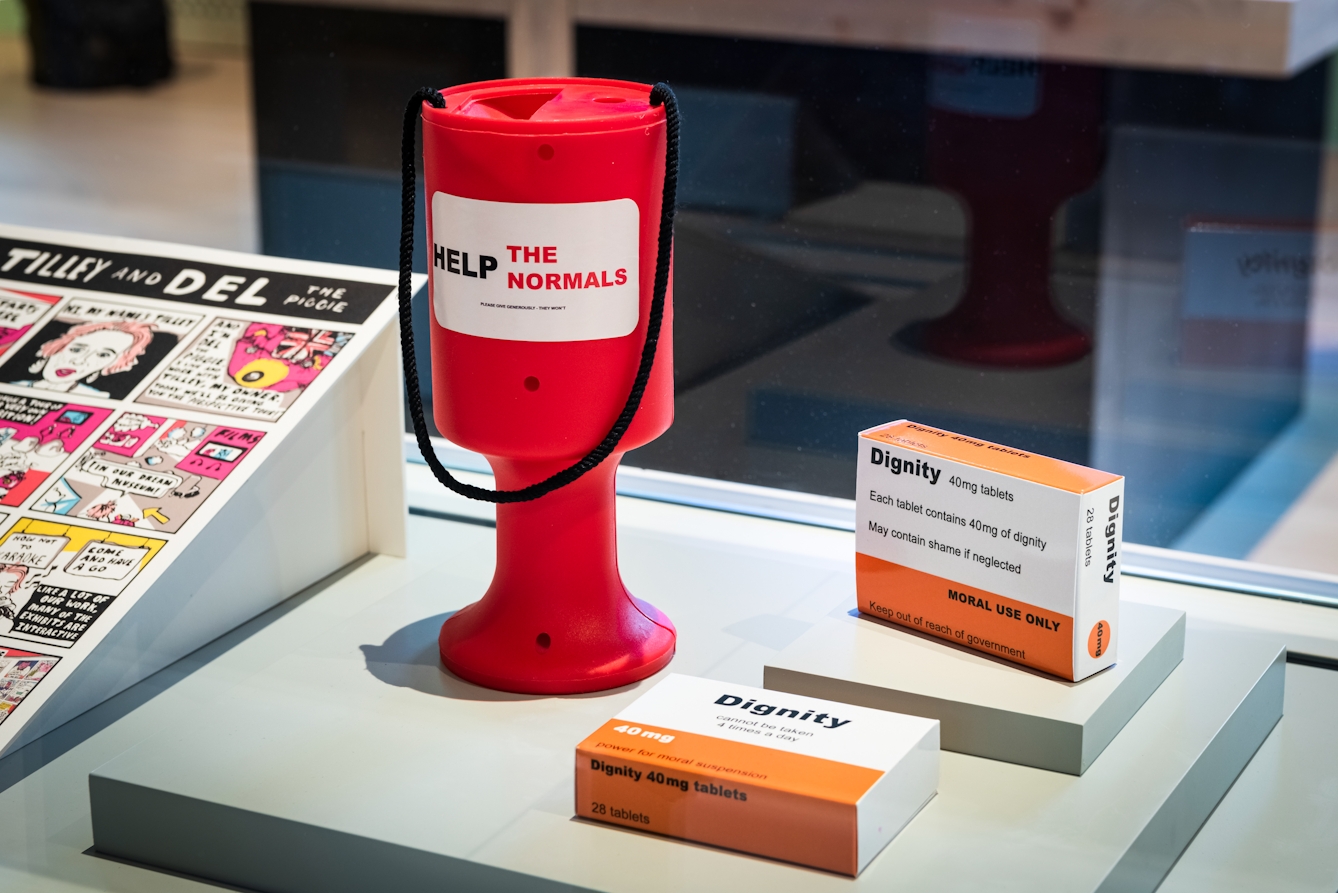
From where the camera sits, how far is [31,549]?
4.75ft

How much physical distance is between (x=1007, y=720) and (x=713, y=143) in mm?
1174

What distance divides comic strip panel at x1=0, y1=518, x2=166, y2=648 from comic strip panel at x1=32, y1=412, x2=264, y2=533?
23 mm

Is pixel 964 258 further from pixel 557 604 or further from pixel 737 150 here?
pixel 557 604

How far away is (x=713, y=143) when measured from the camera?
220 centimetres

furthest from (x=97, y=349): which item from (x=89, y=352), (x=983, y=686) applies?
(x=983, y=686)

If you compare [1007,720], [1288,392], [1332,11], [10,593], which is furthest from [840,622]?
[1288,392]

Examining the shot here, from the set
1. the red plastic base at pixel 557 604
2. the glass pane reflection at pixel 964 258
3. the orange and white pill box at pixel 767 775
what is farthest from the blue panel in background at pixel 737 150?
the orange and white pill box at pixel 767 775

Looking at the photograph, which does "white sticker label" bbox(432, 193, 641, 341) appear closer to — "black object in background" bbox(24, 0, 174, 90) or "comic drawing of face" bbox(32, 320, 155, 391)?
"comic drawing of face" bbox(32, 320, 155, 391)

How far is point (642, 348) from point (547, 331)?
85 mm

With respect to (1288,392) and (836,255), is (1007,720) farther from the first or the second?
(1288,392)

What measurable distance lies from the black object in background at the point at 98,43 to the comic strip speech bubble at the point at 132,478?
149cm

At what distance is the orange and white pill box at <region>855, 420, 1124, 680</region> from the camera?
126 cm

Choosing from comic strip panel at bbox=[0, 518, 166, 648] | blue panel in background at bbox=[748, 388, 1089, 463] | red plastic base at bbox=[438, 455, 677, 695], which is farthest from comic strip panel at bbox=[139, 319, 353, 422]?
blue panel in background at bbox=[748, 388, 1089, 463]

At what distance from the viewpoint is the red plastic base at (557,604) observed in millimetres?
1363
